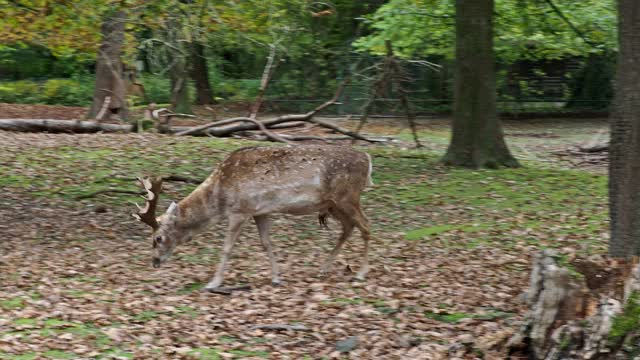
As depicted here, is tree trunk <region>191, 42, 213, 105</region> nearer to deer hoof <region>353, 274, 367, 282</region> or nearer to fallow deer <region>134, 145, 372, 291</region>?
fallow deer <region>134, 145, 372, 291</region>

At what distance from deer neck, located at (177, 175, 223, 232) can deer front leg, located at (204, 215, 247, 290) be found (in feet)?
0.75

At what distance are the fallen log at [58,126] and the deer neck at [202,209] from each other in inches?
485

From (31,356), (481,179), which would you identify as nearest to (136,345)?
(31,356)

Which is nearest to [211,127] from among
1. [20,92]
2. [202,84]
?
[202,84]

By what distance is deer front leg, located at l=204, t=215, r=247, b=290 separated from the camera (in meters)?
9.80

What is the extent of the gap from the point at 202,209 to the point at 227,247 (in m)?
0.54

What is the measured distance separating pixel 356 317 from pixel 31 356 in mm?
2876

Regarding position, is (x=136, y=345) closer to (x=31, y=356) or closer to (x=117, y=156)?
(x=31, y=356)

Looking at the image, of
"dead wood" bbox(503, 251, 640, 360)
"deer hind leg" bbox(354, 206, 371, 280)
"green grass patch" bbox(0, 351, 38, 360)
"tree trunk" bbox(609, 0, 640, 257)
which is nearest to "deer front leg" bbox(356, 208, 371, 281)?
"deer hind leg" bbox(354, 206, 371, 280)

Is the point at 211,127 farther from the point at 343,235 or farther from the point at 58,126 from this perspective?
the point at 343,235

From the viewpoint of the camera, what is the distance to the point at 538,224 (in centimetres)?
1310

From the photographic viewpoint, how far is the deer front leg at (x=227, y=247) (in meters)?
9.80

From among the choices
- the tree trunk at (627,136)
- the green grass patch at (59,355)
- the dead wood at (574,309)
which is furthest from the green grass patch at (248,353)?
the tree trunk at (627,136)

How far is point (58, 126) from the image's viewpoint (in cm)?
2194
